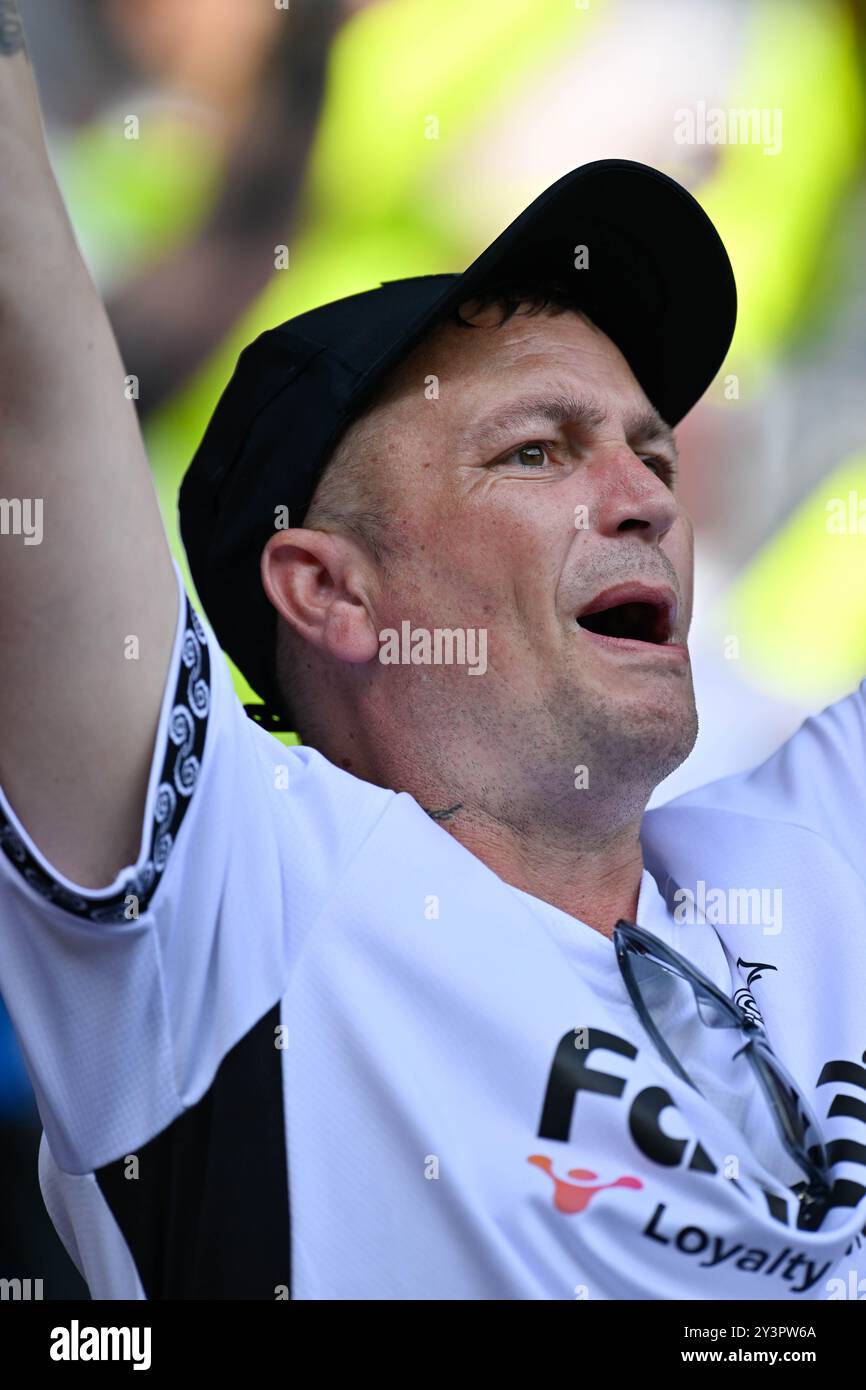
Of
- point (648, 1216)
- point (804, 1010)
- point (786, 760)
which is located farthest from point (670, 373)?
point (648, 1216)

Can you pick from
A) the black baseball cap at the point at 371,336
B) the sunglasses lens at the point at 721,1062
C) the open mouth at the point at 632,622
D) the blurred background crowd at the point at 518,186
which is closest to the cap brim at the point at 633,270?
the black baseball cap at the point at 371,336

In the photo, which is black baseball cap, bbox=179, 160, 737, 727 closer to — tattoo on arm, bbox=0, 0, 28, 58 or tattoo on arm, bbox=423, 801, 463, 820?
tattoo on arm, bbox=423, 801, 463, 820

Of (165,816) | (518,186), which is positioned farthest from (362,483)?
(518,186)

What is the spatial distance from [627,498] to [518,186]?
1.06 metres

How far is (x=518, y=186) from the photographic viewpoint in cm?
202

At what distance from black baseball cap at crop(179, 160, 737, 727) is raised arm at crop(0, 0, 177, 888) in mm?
435

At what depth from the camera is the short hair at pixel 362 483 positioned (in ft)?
3.90

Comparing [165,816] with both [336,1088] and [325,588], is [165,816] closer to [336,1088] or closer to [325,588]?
[336,1088]

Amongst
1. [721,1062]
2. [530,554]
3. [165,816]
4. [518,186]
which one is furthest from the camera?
[518,186]

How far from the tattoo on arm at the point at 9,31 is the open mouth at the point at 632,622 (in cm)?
60

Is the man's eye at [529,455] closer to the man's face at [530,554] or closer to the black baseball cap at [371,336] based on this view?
the man's face at [530,554]

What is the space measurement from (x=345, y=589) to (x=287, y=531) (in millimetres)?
75

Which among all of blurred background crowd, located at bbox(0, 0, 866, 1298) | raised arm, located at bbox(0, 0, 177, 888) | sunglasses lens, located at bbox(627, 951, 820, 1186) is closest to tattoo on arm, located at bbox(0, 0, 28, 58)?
raised arm, located at bbox(0, 0, 177, 888)
